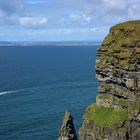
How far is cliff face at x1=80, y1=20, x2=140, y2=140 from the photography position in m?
105

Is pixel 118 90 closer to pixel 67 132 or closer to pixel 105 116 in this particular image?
pixel 105 116

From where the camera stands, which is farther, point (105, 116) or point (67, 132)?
point (67, 132)

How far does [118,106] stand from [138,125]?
7690 mm

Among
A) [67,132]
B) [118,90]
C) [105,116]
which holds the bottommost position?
[67,132]

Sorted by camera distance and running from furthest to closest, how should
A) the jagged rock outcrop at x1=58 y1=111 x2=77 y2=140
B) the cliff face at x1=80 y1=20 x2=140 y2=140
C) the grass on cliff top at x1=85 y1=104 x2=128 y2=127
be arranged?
the jagged rock outcrop at x1=58 y1=111 x2=77 y2=140 → the grass on cliff top at x1=85 y1=104 x2=128 y2=127 → the cliff face at x1=80 y1=20 x2=140 y2=140

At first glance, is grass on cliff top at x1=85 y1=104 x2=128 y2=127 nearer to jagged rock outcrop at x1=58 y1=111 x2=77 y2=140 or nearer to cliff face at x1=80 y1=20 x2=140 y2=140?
cliff face at x1=80 y1=20 x2=140 y2=140

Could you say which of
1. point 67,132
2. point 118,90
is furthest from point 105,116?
point 67,132

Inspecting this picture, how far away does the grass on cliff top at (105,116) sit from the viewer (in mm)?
106125

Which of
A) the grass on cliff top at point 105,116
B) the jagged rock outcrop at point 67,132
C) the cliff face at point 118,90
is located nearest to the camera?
the cliff face at point 118,90

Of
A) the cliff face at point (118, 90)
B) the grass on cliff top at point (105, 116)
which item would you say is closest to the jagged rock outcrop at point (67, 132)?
the cliff face at point (118, 90)

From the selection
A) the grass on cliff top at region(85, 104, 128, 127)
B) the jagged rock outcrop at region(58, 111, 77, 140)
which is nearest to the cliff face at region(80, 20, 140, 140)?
the grass on cliff top at region(85, 104, 128, 127)

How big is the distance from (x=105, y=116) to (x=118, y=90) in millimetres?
6711

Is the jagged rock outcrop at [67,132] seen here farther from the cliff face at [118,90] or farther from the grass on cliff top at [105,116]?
the grass on cliff top at [105,116]

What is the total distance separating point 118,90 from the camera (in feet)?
360
